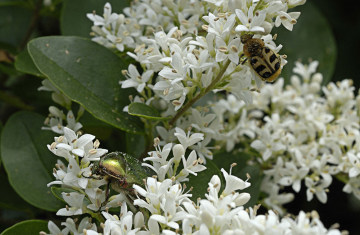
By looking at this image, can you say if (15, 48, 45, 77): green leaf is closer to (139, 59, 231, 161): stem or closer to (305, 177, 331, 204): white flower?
(139, 59, 231, 161): stem

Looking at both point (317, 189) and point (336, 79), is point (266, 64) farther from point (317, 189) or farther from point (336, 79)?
point (336, 79)

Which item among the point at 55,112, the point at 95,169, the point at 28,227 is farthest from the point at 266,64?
the point at 28,227

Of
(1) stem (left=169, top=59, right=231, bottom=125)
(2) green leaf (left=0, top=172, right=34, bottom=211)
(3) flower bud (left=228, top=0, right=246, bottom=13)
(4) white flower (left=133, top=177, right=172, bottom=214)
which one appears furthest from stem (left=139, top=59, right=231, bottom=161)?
(2) green leaf (left=0, top=172, right=34, bottom=211)

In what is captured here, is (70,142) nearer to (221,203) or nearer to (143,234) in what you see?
(143,234)

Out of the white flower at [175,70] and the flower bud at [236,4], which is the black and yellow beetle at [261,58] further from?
the white flower at [175,70]

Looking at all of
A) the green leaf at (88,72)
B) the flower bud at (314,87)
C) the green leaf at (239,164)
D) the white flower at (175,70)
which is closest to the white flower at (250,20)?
the white flower at (175,70)

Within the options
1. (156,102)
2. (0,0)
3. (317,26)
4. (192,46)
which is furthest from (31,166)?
(317,26)

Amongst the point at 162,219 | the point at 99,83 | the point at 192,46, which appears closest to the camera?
the point at 162,219
